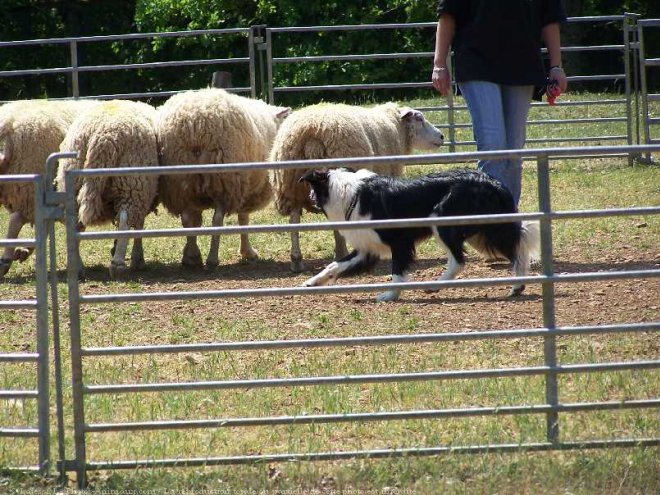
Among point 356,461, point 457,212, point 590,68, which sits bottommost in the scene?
point 356,461

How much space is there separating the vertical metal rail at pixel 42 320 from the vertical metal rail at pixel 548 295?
1959 mm

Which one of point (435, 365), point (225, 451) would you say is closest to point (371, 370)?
point (435, 365)

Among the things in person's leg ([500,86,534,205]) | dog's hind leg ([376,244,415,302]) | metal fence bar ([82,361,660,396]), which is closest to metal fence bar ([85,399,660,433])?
metal fence bar ([82,361,660,396])

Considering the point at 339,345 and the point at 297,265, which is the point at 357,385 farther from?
the point at 297,265

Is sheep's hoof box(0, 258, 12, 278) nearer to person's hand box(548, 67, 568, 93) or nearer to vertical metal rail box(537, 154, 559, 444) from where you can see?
person's hand box(548, 67, 568, 93)

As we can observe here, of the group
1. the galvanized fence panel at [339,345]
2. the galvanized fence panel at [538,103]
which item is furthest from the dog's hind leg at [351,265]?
the galvanized fence panel at [538,103]

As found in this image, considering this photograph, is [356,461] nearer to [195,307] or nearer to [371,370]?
[371,370]

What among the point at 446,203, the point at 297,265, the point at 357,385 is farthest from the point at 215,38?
the point at 357,385

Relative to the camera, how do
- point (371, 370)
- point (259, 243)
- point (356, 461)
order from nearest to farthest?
point (356, 461)
point (371, 370)
point (259, 243)

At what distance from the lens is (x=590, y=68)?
24.2m

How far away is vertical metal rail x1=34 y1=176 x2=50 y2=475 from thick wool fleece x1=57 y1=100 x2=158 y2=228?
4.50 m

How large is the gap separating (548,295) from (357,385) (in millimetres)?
1463

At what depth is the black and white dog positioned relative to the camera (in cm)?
767

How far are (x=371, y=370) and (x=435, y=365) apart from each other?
1.15 ft
